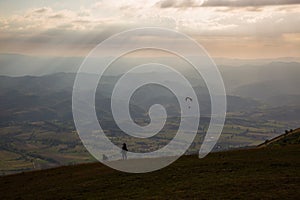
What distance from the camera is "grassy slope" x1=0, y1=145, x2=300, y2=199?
3138 centimetres

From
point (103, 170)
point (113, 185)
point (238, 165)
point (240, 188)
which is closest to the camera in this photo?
point (240, 188)

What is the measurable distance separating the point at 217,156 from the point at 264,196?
59.7ft

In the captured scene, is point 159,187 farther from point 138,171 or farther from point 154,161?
point 154,161

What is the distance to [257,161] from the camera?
137 feet

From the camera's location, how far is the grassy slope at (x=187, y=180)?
31.4 meters

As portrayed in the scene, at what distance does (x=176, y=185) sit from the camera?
3469 cm

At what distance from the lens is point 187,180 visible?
118 ft

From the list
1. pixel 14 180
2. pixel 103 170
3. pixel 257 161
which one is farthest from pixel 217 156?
pixel 14 180

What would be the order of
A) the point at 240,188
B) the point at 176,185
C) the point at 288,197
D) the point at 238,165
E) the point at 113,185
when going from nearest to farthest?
the point at 288,197 → the point at 240,188 → the point at 176,185 → the point at 113,185 → the point at 238,165

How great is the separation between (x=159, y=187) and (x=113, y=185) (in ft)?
16.6

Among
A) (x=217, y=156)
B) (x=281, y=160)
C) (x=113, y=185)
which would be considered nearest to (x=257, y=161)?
(x=281, y=160)

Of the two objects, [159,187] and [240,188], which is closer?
[240,188]

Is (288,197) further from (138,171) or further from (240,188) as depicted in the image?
(138,171)

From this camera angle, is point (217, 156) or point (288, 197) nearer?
point (288, 197)
